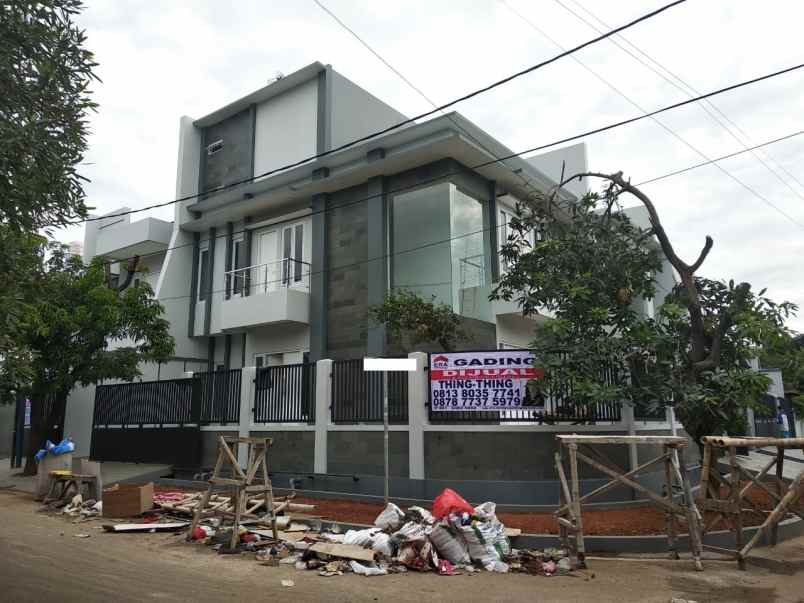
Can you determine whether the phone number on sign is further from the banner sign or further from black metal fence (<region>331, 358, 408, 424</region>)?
black metal fence (<region>331, 358, 408, 424</region>)

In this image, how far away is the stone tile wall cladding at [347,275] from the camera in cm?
1720

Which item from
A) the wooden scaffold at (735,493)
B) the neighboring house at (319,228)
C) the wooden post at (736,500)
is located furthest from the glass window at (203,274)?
the wooden post at (736,500)

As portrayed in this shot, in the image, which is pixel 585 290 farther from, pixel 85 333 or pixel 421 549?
pixel 85 333

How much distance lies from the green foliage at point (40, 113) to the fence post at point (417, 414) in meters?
6.93

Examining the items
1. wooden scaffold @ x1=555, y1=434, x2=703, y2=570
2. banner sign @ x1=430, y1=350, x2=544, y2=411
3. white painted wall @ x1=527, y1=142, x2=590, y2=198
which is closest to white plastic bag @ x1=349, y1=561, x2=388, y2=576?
wooden scaffold @ x1=555, y1=434, x2=703, y2=570

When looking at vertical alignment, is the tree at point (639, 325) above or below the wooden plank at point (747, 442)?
above

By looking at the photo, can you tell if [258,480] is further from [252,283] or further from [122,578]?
[252,283]

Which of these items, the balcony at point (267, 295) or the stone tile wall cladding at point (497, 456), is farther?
the balcony at point (267, 295)

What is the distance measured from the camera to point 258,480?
44.9 feet

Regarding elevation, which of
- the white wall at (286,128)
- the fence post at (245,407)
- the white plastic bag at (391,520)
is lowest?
the white plastic bag at (391,520)

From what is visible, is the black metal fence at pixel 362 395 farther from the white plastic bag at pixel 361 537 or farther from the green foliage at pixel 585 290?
the white plastic bag at pixel 361 537

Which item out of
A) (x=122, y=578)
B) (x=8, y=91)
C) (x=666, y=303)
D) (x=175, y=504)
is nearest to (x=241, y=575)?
(x=122, y=578)

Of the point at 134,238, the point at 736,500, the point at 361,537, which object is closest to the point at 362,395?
the point at 361,537

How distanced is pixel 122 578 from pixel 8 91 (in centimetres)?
563
